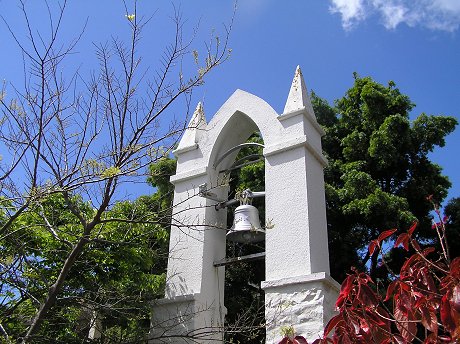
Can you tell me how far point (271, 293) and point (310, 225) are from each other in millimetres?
637

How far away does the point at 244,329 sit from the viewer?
4102mm

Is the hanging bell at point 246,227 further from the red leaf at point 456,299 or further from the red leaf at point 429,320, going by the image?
the red leaf at point 456,299

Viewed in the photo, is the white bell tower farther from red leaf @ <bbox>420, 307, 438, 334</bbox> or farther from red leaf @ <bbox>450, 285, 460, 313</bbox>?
red leaf @ <bbox>450, 285, 460, 313</bbox>

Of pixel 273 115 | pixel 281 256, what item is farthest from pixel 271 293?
pixel 273 115

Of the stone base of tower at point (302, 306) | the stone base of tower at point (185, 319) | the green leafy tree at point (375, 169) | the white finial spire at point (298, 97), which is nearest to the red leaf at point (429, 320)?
the stone base of tower at point (302, 306)

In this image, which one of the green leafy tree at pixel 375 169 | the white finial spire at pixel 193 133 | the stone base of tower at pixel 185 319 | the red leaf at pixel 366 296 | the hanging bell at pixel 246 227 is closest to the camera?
the red leaf at pixel 366 296

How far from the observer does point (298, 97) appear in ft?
16.1

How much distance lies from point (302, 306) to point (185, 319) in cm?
106

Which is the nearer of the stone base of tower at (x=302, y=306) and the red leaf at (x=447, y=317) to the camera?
the red leaf at (x=447, y=317)

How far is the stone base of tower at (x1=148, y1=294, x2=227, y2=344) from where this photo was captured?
4301 mm

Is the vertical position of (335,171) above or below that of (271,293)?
above

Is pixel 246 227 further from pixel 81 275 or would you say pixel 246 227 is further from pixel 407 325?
pixel 407 325

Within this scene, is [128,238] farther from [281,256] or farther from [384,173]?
[384,173]

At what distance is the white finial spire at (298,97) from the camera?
481cm
